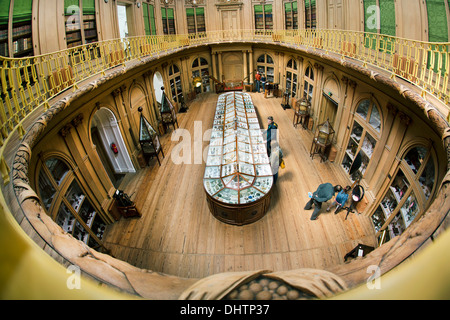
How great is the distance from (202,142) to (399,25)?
7.72 metres

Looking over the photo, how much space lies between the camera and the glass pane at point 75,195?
17.7 ft

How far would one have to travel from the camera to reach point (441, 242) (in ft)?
4.16

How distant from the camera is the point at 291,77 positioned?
549 inches

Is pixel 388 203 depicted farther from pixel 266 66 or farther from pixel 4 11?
pixel 266 66

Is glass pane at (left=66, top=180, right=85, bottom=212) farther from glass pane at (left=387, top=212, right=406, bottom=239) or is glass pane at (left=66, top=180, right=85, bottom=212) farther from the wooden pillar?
glass pane at (left=387, top=212, right=406, bottom=239)

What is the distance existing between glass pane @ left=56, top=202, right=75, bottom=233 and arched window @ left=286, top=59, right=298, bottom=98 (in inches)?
491

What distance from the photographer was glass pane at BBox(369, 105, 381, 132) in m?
6.29

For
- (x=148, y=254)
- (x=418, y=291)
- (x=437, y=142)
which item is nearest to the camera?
(x=418, y=291)

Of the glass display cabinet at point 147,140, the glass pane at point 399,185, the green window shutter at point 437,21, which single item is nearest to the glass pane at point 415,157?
the glass pane at point 399,185

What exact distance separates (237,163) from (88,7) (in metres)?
7.50

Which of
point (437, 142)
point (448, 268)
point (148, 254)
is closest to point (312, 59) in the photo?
point (437, 142)

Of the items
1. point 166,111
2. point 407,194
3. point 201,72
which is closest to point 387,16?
point 407,194

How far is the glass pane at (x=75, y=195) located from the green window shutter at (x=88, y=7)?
6112 millimetres
